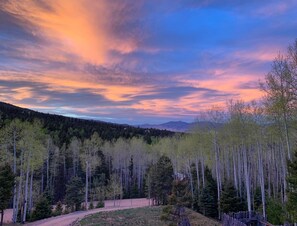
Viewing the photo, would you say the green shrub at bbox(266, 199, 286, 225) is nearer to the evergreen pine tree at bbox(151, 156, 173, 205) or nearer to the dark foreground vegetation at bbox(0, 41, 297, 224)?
the dark foreground vegetation at bbox(0, 41, 297, 224)

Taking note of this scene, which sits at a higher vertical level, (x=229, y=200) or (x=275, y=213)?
(x=229, y=200)

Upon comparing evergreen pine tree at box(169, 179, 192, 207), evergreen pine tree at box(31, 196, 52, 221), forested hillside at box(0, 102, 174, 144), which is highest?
forested hillside at box(0, 102, 174, 144)

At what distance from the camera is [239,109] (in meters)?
31.3

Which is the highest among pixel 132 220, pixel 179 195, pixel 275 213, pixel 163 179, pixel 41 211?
pixel 179 195

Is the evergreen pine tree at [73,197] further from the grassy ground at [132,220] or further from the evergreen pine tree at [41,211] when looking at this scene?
the grassy ground at [132,220]

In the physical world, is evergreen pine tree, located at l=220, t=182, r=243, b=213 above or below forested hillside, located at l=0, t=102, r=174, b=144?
below

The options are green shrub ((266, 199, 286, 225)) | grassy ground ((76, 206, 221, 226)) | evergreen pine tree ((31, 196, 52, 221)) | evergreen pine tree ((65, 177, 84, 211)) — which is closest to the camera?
green shrub ((266, 199, 286, 225))

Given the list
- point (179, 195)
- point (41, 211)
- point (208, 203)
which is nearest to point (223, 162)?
point (208, 203)

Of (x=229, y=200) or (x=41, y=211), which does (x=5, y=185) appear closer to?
(x=41, y=211)

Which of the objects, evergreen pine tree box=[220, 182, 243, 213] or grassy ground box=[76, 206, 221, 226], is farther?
evergreen pine tree box=[220, 182, 243, 213]

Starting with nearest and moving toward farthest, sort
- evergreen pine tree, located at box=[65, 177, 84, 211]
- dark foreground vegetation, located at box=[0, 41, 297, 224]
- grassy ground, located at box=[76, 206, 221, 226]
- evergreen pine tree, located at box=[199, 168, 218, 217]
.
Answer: dark foreground vegetation, located at box=[0, 41, 297, 224]
grassy ground, located at box=[76, 206, 221, 226]
evergreen pine tree, located at box=[199, 168, 218, 217]
evergreen pine tree, located at box=[65, 177, 84, 211]

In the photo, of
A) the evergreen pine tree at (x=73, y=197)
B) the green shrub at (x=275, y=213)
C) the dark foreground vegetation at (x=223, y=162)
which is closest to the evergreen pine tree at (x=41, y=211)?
the dark foreground vegetation at (x=223, y=162)

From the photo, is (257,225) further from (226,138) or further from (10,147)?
(10,147)

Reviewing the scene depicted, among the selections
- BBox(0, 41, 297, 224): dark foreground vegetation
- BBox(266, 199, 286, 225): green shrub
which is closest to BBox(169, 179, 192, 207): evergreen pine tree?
BBox(0, 41, 297, 224): dark foreground vegetation
